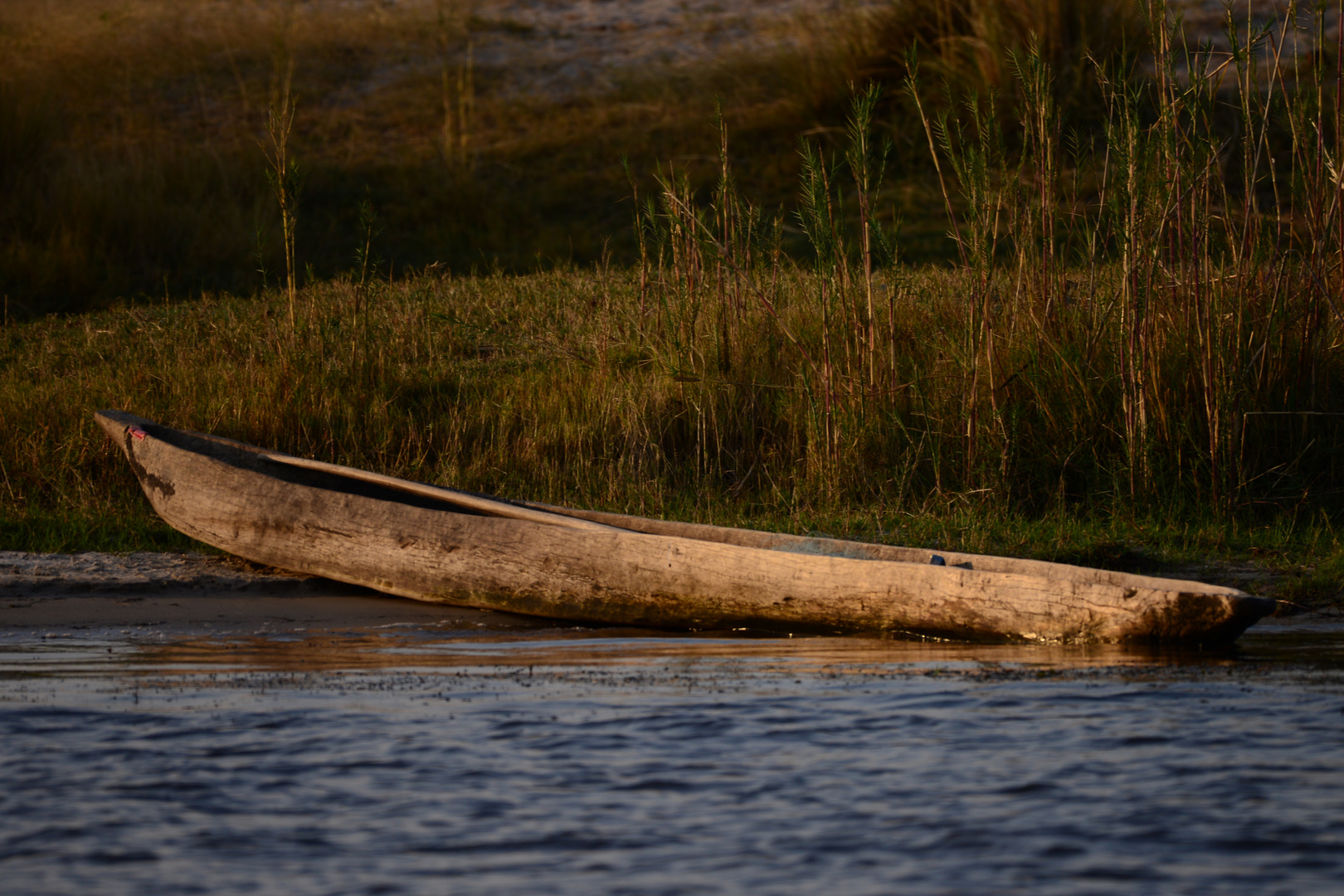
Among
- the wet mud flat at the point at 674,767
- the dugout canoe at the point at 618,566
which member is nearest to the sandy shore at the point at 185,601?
the dugout canoe at the point at 618,566

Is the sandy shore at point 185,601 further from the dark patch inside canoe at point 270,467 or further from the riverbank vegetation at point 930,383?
the riverbank vegetation at point 930,383

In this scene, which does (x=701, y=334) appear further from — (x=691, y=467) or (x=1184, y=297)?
(x=1184, y=297)

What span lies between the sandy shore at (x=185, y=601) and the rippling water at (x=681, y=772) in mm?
693

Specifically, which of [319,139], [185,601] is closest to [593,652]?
[185,601]

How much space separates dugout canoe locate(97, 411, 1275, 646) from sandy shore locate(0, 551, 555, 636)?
0.12m

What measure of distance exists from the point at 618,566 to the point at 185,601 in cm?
197

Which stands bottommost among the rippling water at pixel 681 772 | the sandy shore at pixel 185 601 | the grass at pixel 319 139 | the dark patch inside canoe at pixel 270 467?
the rippling water at pixel 681 772

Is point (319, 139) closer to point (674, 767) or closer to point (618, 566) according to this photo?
point (618, 566)

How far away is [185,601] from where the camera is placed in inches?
228

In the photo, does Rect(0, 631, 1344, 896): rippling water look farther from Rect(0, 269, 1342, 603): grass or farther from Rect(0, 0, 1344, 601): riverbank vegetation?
Rect(0, 0, 1344, 601): riverbank vegetation

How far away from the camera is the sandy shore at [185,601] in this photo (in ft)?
17.7

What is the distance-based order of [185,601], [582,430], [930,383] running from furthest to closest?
[582,430] → [930,383] → [185,601]

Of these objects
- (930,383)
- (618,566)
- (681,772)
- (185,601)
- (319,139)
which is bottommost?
(681,772)

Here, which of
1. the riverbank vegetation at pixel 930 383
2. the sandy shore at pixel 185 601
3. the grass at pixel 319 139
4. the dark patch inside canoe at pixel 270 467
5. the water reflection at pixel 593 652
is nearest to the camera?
the water reflection at pixel 593 652
